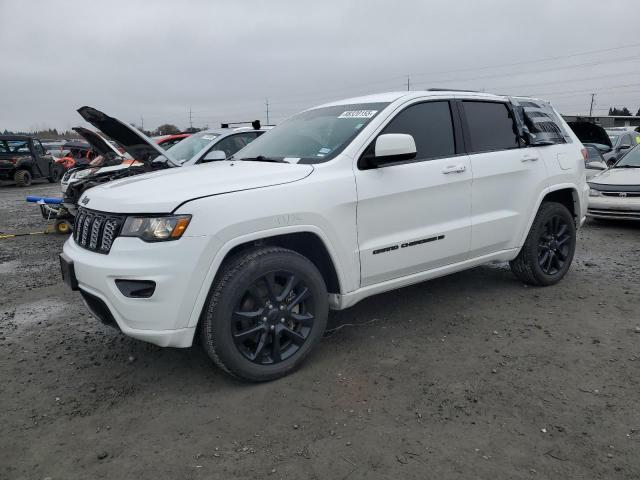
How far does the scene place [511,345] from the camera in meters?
3.77

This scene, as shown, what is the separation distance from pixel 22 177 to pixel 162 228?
1969cm

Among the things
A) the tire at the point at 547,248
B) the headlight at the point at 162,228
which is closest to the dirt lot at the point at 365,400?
the tire at the point at 547,248

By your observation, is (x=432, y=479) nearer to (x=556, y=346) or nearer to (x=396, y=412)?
(x=396, y=412)

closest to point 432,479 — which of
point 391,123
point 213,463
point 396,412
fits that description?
point 396,412

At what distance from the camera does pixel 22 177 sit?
64.0 ft

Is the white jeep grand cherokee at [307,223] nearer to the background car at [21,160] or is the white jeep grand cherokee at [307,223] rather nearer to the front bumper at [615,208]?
the front bumper at [615,208]

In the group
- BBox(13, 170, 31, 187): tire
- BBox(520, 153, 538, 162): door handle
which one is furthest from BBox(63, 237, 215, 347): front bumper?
BBox(13, 170, 31, 187): tire

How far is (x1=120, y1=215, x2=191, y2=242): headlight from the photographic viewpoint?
2.88 meters

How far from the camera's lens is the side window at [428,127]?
12.9 feet

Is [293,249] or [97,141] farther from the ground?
[97,141]

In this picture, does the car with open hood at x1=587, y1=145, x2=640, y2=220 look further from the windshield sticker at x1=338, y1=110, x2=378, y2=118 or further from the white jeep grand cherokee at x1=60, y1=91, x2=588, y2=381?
the windshield sticker at x1=338, y1=110, x2=378, y2=118

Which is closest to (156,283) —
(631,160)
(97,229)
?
(97,229)

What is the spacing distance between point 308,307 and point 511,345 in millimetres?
1549

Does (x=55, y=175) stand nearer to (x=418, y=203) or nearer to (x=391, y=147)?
(x=418, y=203)
